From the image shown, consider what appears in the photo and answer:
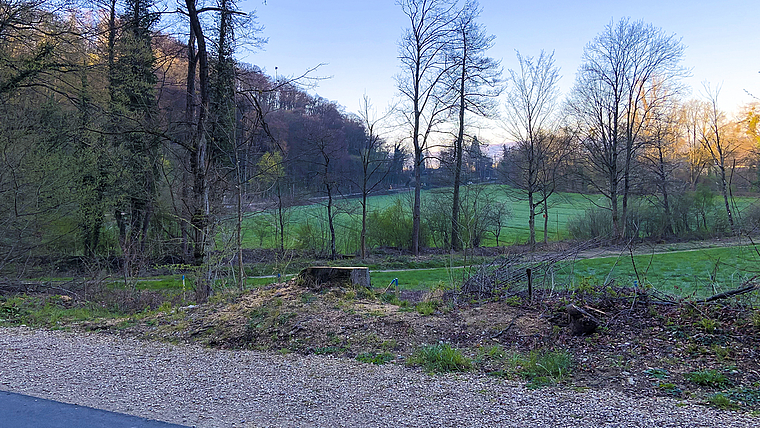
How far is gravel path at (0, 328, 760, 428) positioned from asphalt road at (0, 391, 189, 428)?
117 mm

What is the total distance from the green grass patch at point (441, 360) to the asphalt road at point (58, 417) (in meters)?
2.62

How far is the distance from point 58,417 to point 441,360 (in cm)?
362

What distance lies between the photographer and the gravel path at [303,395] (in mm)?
3871

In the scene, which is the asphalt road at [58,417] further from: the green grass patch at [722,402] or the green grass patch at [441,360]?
the green grass patch at [722,402]

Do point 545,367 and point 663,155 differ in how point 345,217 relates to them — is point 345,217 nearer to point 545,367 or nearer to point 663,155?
point 663,155

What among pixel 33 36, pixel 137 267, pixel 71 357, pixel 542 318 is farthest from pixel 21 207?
pixel 542 318

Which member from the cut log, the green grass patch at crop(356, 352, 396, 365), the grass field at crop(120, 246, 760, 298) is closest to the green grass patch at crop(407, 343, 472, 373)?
the green grass patch at crop(356, 352, 396, 365)

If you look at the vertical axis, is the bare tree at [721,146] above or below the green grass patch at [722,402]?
above

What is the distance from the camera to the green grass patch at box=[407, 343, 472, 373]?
17.4 feet

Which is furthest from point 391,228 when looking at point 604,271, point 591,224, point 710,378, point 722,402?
point 722,402

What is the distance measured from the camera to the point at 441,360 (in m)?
5.41

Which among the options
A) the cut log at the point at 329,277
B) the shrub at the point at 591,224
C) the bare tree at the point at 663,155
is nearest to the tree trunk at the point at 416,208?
the shrub at the point at 591,224

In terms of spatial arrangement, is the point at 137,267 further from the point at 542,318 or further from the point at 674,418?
the point at 674,418

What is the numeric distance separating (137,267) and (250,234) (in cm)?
1094
